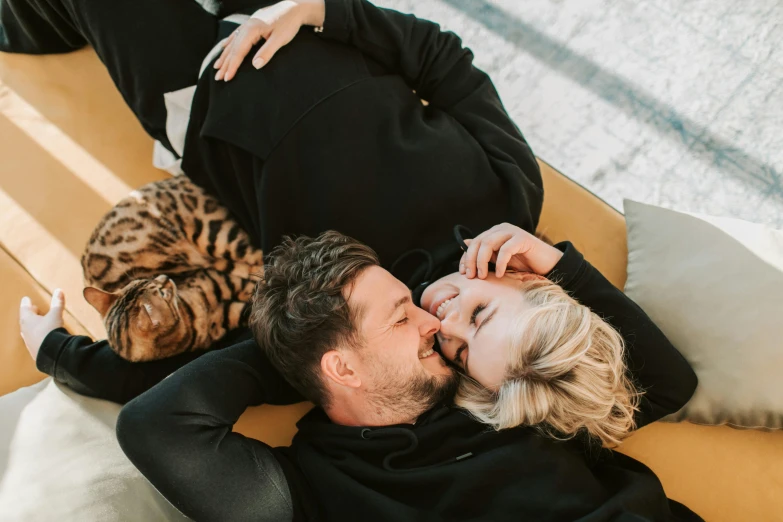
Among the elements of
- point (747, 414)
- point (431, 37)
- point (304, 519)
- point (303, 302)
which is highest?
point (431, 37)

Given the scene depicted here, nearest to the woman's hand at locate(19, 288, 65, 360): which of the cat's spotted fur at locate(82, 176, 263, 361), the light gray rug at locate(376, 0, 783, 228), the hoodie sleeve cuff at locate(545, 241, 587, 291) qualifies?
the cat's spotted fur at locate(82, 176, 263, 361)

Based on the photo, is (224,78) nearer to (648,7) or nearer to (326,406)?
(326,406)

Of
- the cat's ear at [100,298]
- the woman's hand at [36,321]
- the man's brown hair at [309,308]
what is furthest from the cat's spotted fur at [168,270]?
the man's brown hair at [309,308]

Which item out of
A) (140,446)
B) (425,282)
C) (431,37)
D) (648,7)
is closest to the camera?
(140,446)

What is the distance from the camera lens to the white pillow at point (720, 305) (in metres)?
1.39

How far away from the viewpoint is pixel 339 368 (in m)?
1.31

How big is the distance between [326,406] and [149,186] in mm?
848

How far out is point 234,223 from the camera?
5.59 feet

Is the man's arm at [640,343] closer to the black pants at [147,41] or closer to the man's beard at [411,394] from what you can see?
the man's beard at [411,394]

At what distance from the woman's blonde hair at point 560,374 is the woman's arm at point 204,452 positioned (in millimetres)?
546

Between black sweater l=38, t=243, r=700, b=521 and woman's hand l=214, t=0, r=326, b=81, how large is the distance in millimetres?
786

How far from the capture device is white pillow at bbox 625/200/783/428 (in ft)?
4.55

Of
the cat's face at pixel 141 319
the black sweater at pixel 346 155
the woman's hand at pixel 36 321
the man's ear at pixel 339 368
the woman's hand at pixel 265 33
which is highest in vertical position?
the woman's hand at pixel 265 33

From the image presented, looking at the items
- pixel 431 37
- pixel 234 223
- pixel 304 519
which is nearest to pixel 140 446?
pixel 304 519
